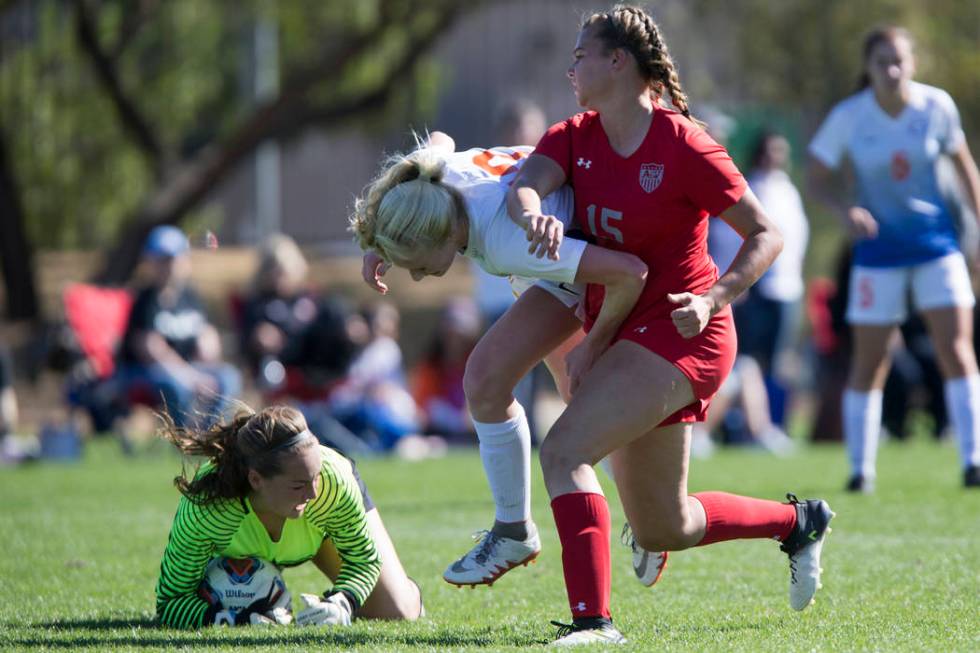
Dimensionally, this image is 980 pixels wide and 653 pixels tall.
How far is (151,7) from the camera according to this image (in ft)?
74.1

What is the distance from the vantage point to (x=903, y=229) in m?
8.20

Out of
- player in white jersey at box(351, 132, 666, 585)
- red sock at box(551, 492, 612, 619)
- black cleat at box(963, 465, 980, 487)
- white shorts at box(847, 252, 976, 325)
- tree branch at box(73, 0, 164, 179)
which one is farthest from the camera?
tree branch at box(73, 0, 164, 179)

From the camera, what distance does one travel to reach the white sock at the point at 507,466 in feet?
16.6

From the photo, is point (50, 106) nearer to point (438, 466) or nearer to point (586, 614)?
point (438, 466)

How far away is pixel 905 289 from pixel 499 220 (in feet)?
14.4

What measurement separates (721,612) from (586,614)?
958 millimetres

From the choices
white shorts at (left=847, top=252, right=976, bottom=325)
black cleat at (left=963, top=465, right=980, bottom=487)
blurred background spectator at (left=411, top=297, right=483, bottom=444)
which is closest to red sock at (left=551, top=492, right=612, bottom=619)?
white shorts at (left=847, top=252, right=976, bottom=325)

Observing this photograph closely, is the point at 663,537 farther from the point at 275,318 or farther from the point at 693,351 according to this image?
the point at 275,318

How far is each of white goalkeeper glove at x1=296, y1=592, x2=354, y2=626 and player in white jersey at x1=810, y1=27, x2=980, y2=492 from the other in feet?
14.0

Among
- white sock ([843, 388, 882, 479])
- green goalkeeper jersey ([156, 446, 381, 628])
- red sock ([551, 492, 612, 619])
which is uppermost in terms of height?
red sock ([551, 492, 612, 619])

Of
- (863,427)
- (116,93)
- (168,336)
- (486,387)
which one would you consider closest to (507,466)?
(486,387)

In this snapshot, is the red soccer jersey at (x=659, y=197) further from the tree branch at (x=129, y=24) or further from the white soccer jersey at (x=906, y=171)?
the tree branch at (x=129, y=24)

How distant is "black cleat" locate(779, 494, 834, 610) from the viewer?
194 inches

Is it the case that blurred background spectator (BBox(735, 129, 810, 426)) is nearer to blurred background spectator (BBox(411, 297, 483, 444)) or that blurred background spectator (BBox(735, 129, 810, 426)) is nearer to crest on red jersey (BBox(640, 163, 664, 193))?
blurred background spectator (BBox(411, 297, 483, 444))
